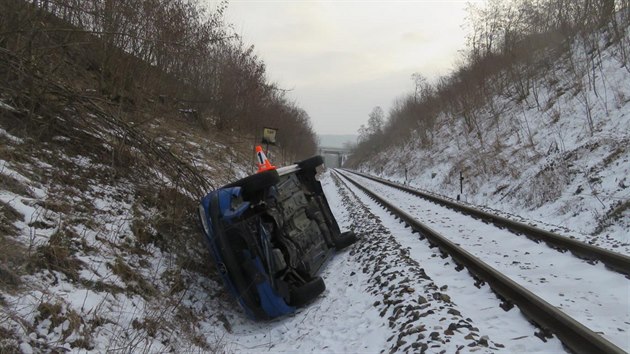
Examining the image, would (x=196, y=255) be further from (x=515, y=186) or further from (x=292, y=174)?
(x=515, y=186)

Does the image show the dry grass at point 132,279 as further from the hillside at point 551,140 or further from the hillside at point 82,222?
the hillside at point 551,140

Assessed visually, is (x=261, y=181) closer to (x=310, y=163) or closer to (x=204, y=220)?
(x=204, y=220)

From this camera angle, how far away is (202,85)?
1562 centimetres

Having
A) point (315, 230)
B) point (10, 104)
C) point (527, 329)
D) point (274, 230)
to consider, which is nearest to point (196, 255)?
point (274, 230)

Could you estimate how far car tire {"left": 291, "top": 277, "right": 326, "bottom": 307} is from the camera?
5.66 m

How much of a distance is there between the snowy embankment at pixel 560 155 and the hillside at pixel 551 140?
3 centimetres

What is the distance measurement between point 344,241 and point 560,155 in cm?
882

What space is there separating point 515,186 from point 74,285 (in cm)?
1349

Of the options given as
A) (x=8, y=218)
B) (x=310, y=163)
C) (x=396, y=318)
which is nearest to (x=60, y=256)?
(x=8, y=218)

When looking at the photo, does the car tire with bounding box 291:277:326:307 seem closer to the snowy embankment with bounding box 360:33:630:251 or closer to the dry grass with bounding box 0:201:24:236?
the dry grass with bounding box 0:201:24:236

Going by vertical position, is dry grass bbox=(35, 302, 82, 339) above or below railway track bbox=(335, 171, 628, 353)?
above

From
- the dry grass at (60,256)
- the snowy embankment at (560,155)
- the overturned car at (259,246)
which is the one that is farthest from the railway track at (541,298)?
the dry grass at (60,256)

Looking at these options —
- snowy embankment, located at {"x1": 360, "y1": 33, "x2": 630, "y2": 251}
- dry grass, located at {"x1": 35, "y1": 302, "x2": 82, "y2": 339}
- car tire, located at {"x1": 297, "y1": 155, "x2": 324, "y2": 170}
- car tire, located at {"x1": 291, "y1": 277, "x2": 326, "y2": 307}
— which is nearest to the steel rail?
snowy embankment, located at {"x1": 360, "y1": 33, "x2": 630, "y2": 251}

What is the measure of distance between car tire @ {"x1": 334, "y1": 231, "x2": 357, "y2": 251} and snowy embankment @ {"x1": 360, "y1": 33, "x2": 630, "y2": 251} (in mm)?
4244
